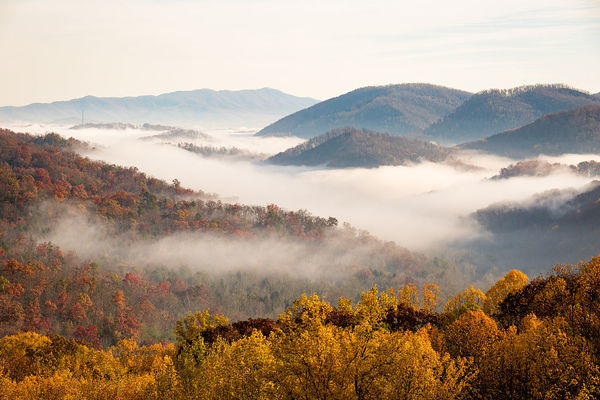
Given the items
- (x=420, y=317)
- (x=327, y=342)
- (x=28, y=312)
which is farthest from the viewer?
(x=28, y=312)

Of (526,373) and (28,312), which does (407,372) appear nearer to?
(526,373)

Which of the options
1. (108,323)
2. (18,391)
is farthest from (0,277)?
(18,391)

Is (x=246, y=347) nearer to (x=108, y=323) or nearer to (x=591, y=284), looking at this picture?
(x=591, y=284)

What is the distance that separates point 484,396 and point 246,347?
1777 cm

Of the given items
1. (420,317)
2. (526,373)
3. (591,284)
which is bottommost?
(420,317)

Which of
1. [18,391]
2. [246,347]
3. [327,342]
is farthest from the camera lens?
[18,391]

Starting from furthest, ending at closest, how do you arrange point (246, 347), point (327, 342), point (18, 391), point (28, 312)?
point (28, 312), point (18, 391), point (246, 347), point (327, 342)

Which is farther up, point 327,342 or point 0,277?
point 327,342

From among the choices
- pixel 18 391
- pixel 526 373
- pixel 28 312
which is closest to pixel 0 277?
pixel 28 312

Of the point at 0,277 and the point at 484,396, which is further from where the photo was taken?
the point at 0,277

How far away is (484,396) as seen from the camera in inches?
1663

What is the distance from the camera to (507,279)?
105 metres

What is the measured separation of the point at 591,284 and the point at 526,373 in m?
17.5

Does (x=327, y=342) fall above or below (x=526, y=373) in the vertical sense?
above
